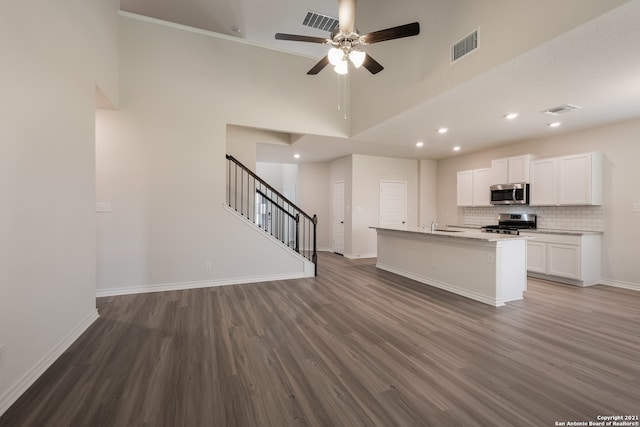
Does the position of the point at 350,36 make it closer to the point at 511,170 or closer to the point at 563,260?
the point at 511,170

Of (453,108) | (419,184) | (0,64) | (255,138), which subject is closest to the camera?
(0,64)

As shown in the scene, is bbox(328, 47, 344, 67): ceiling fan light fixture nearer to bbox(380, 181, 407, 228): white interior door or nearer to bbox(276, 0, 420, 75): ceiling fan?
bbox(276, 0, 420, 75): ceiling fan

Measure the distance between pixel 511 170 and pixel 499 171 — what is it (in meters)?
0.26

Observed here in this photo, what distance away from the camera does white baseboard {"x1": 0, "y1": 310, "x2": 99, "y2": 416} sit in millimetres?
1770

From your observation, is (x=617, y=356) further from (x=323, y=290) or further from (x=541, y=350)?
(x=323, y=290)

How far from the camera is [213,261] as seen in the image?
4582 millimetres

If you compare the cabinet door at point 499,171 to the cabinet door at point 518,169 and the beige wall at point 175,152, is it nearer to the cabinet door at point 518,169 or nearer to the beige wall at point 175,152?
the cabinet door at point 518,169

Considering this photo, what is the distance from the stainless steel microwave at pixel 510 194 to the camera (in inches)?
220

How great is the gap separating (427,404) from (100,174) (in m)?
4.92

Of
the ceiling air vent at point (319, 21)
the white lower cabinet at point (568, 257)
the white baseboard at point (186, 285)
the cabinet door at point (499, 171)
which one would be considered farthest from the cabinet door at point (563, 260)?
the ceiling air vent at point (319, 21)

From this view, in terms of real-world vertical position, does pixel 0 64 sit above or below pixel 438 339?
above

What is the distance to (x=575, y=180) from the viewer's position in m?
4.88

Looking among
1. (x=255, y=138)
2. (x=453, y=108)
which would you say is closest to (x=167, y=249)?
(x=255, y=138)

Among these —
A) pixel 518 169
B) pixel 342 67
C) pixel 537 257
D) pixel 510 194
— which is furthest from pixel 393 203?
pixel 342 67
